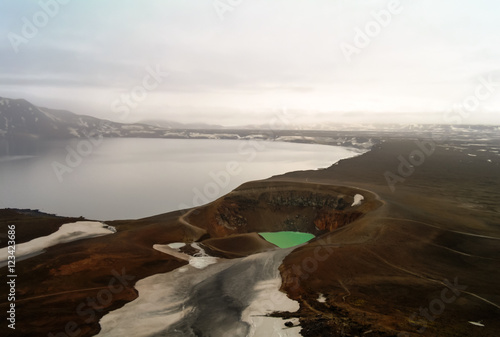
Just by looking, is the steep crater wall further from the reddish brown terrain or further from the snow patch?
the snow patch

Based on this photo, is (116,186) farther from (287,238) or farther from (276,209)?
(287,238)

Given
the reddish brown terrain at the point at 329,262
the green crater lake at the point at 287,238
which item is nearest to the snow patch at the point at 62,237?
the reddish brown terrain at the point at 329,262

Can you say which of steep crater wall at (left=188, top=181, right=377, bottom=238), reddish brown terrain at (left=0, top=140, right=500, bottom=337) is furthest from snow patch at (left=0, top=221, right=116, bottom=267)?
steep crater wall at (left=188, top=181, right=377, bottom=238)

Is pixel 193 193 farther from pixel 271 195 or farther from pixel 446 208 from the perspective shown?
pixel 446 208

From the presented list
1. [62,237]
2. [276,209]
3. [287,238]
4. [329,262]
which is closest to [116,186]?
[62,237]

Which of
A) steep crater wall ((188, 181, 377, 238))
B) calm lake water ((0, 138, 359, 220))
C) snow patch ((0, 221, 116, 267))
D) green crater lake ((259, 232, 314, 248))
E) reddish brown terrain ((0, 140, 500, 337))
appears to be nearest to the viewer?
reddish brown terrain ((0, 140, 500, 337))

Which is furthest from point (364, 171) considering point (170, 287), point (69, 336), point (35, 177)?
point (35, 177)

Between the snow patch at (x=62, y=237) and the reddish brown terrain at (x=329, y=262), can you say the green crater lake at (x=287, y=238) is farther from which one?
the snow patch at (x=62, y=237)
